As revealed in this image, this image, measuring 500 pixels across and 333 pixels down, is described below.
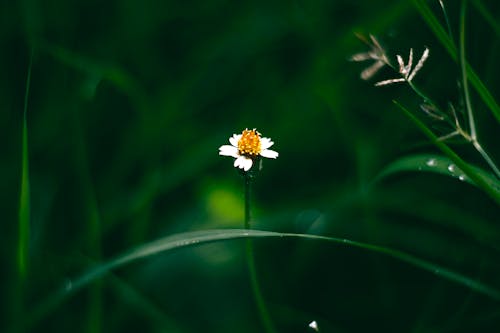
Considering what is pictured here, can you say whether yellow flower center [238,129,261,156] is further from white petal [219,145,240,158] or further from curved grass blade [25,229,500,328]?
curved grass blade [25,229,500,328]

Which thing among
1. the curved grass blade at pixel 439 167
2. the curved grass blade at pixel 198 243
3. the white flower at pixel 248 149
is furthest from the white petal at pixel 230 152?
the curved grass blade at pixel 439 167

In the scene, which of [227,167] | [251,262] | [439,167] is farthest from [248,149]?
[227,167]

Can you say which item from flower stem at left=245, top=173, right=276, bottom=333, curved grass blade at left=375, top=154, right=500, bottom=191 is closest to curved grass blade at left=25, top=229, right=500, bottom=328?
flower stem at left=245, top=173, right=276, bottom=333

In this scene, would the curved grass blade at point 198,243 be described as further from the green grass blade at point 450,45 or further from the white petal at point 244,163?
the green grass blade at point 450,45

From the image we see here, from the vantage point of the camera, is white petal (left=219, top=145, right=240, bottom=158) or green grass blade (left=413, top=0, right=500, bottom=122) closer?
green grass blade (left=413, top=0, right=500, bottom=122)

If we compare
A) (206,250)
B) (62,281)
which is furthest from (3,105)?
(206,250)

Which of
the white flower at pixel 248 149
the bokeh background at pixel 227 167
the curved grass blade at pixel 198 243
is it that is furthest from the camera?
the bokeh background at pixel 227 167

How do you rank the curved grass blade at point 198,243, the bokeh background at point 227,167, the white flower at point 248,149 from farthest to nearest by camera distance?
1. the bokeh background at point 227,167
2. the white flower at point 248,149
3. the curved grass blade at point 198,243
